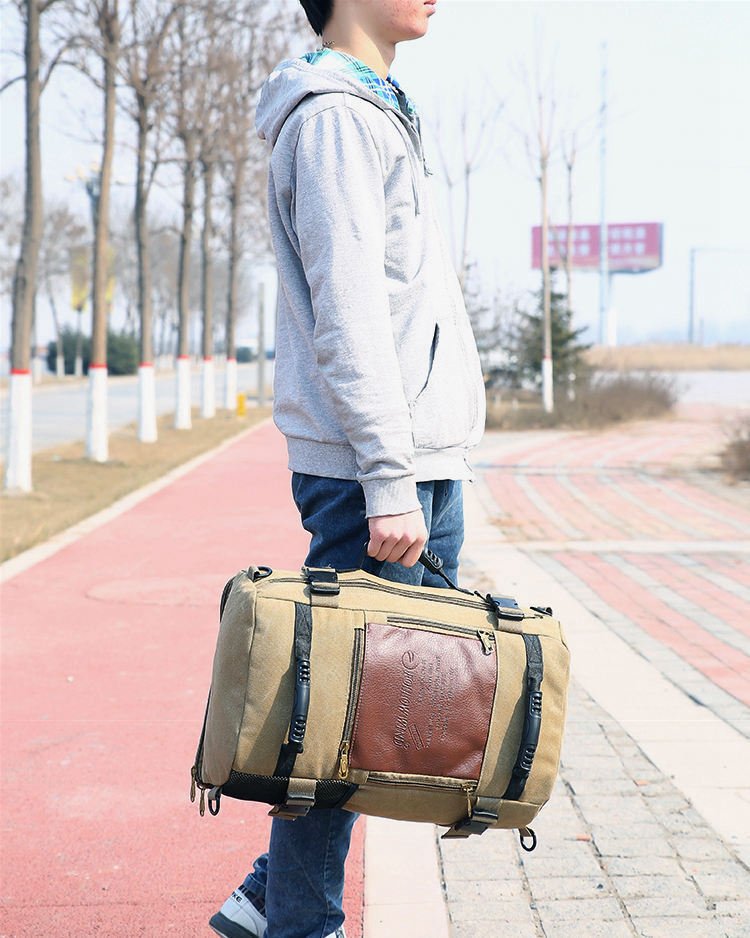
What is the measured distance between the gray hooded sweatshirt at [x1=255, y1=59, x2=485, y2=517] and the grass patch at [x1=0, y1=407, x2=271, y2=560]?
6571mm

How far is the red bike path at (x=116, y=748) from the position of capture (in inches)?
118

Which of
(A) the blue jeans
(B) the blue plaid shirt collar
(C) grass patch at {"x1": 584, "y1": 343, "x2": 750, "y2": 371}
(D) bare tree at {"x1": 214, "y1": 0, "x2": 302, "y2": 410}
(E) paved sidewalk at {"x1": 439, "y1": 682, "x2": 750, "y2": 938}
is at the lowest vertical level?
(E) paved sidewalk at {"x1": 439, "y1": 682, "x2": 750, "y2": 938}

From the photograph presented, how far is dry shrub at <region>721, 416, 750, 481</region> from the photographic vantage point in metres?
13.4

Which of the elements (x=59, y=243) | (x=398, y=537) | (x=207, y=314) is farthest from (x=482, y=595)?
(x=59, y=243)

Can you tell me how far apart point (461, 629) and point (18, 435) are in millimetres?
10731

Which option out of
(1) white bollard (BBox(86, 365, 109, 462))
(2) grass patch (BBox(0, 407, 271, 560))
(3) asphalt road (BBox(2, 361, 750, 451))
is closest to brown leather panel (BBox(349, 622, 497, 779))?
(2) grass patch (BBox(0, 407, 271, 560))

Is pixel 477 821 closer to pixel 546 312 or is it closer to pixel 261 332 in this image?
pixel 546 312

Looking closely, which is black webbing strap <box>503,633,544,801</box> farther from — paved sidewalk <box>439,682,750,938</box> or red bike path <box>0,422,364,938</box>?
red bike path <box>0,422,364,938</box>

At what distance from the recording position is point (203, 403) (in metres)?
27.5

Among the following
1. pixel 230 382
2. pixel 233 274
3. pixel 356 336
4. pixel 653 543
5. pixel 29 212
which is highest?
pixel 233 274

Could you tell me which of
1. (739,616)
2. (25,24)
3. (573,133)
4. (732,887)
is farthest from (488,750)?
(573,133)

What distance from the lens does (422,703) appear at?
2076mm

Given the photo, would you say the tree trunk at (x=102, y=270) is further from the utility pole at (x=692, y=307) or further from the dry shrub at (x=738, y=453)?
the utility pole at (x=692, y=307)

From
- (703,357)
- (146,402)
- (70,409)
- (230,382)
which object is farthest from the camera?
(703,357)
